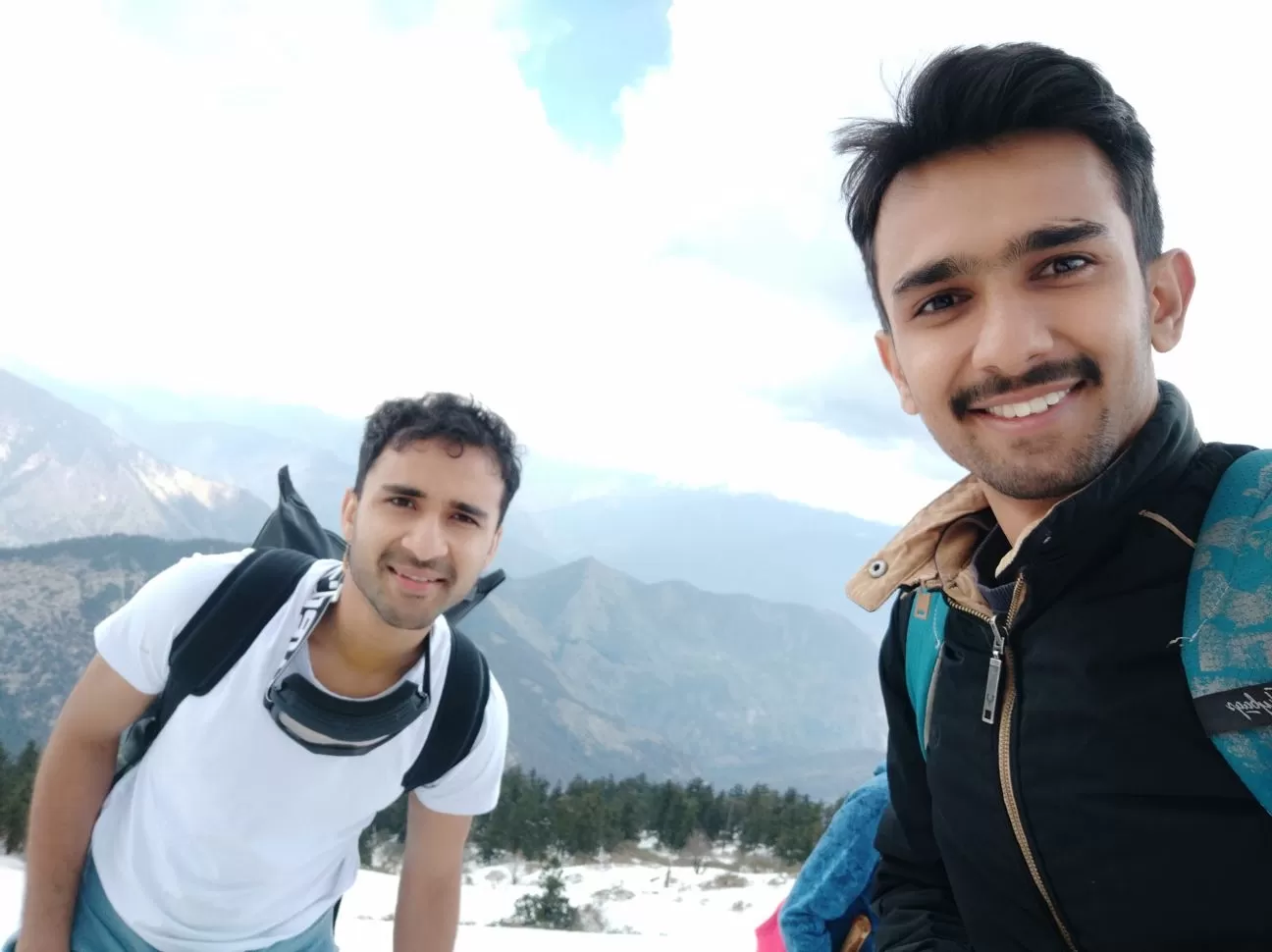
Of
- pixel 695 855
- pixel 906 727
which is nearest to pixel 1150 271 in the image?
pixel 906 727

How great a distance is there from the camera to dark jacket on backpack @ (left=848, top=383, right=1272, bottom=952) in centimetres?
127

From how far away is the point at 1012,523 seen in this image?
1.75 meters

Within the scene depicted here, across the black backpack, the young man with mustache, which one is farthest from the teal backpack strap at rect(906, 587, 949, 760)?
the black backpack

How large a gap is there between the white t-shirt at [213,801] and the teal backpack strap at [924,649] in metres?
2.04

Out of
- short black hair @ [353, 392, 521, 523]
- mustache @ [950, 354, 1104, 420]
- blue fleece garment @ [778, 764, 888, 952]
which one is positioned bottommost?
blue fleece garment @ [778, 764, 888, 952]

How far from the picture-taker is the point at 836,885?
234cm

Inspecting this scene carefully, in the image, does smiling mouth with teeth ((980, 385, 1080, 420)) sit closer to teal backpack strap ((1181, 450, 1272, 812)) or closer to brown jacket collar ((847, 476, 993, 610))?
teal backpack strap ((1181, 450, 1272, 812))

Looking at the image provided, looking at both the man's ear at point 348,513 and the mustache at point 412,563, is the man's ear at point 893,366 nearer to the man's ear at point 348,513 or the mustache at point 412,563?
the mustache at point 412,563

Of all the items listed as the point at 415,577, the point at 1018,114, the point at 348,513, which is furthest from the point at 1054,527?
the point at 348,513

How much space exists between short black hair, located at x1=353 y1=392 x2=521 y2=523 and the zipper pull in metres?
2.32

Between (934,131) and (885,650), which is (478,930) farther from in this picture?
(934,131)

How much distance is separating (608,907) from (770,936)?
23809 millimetres

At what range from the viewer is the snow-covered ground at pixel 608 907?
25.2 feet

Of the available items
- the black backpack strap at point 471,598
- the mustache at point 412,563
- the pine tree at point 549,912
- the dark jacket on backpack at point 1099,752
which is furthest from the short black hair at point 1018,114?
the pine tree at point 549,912
